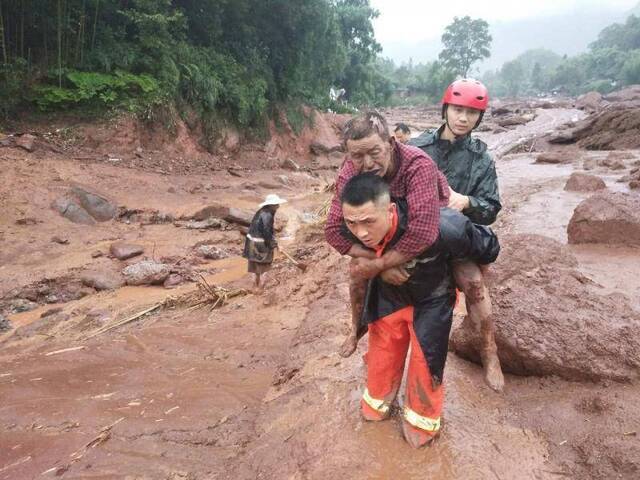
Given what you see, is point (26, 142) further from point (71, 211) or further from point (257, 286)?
point (257, 286)

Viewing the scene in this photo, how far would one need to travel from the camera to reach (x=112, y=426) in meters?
3.19

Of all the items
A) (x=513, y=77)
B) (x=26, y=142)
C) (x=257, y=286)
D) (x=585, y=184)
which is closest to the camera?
(x=257, y=286)

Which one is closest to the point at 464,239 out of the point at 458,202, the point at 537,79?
the point at 458,202

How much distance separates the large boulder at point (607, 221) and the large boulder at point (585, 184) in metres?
2.83

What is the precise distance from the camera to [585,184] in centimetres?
851

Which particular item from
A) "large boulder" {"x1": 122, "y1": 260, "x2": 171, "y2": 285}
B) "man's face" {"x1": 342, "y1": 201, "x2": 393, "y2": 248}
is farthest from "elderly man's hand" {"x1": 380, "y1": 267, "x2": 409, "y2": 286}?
"large boulder" {"x1": 122, "y1": 260, "x2": 171, "y2": 285}

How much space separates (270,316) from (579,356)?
3.62m

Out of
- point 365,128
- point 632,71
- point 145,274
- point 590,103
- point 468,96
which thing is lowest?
point 145,274

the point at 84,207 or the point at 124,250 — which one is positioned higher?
the point at 84,207

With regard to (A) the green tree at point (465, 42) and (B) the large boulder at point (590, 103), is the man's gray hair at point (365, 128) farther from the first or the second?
(A) the green tree at point (465, 42)

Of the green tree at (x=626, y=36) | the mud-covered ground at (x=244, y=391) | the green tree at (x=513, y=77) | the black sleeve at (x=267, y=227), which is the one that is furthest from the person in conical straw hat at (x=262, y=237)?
the green tree at (x=513, y=77)

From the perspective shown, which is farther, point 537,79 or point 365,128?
point 537,79

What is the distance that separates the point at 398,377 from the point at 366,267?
2.27 feet

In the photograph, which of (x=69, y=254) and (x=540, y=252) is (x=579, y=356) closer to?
(x=540, y=252)
